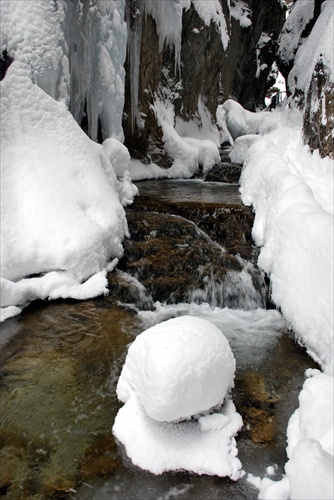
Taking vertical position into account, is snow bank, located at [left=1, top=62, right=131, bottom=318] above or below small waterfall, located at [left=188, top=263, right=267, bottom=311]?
above

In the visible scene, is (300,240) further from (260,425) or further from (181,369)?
(181,369)

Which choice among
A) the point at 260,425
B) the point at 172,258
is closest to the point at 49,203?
the point at 172,258

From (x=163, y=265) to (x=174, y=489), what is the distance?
9.29 feet

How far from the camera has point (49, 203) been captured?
4441mm

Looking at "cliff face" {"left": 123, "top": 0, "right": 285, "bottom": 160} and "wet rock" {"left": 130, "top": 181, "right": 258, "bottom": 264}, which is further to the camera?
"cliff face" {"left": 123, "top": 0, "right": 285, "bottom": 160}

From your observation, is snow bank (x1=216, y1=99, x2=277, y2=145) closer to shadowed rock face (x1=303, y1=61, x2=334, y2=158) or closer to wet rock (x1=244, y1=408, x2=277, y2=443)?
shadowed rock face (x1=303, y1=61, x2=334, y2=158)

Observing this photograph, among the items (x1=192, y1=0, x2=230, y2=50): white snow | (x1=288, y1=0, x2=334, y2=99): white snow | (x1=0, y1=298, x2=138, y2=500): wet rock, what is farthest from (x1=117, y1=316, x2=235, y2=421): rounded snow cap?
(x1=192, y1=0, x2=230, y2=50): white snow

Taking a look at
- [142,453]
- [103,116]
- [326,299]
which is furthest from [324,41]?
[142,453]

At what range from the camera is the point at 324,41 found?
5.99 m

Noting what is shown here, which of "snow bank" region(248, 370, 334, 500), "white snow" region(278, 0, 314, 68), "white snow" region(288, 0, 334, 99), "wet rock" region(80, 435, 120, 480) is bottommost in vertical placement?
"wet rock" region(80, 435, 120, 480)

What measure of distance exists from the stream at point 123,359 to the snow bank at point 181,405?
80 millimetres

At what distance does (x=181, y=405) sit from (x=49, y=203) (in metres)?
3.18

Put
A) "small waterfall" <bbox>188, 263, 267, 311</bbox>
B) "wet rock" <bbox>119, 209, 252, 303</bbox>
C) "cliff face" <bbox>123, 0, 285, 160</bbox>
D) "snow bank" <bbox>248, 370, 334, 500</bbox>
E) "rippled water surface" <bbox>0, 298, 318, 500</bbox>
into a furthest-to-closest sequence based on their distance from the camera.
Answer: "cliff face" <bbox>123, 0, 285, 160</bbox> < "wet rock" <bbox>119, 209, 252, 303</bbox> < "small waterfall" <bbox>188, 263, 267, 311</bbox> < "rippled water surface" <bbox>0, 298, 318, 500</bbox> < "snow bank" <bbox>248, 370, 334, 500</bbox>

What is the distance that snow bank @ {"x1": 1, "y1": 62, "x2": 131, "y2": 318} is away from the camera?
4000mm
